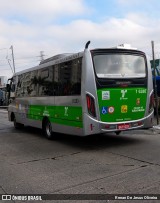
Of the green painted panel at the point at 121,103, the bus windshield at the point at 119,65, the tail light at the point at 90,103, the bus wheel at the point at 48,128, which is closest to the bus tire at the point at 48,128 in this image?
the bus wheel at the point at 48,128

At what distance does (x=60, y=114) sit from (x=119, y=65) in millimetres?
2559

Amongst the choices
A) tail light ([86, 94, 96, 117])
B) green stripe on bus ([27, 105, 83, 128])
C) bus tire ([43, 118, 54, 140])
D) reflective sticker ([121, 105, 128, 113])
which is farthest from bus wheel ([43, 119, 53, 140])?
reflective sticker ([121, 105, 128, 113])

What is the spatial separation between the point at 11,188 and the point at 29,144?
16.6ft

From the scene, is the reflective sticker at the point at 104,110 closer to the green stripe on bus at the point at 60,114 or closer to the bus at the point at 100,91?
the bus at the point at 100,91

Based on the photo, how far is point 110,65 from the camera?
30.8ft

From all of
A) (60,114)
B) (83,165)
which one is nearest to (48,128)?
(60,114)

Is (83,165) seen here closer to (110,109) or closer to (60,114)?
(110,109)

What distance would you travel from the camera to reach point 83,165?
746cm

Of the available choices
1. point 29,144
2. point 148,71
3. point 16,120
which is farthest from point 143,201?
point 16,120

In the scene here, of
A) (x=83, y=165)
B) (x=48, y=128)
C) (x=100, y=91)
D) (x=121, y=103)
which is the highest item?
(x=100, y=91)

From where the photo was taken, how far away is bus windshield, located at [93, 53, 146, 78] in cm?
925

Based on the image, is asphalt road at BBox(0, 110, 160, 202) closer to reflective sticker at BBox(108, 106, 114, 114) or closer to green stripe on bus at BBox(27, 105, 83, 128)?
green stripe on bus at BBox(27, 105, 83, 128)

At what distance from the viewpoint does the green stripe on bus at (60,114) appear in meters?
9.44

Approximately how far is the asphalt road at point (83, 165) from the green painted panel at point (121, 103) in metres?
0.91
